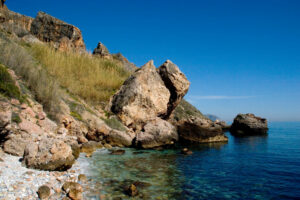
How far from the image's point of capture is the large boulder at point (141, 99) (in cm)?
1296

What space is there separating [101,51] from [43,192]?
19.1 metres

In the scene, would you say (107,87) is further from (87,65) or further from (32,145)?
(32,145)

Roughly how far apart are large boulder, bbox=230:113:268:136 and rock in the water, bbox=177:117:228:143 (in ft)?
32.4

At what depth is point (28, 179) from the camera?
4.08 meters

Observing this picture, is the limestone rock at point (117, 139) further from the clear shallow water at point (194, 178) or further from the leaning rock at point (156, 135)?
the clear shallow water at point (194, 178)

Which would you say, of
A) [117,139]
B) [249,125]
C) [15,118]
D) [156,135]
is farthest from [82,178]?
[249,125]

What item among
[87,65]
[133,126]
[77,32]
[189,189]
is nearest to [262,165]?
[189,189]

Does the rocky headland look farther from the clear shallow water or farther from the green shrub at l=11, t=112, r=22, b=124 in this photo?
the clear shallow water

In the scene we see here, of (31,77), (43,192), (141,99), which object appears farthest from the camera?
(141,99)

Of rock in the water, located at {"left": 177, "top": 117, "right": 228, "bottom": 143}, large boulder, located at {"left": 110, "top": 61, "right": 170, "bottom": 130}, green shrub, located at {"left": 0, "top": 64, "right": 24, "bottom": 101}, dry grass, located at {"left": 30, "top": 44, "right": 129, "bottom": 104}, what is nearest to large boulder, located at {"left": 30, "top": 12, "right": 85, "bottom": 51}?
dry grass, located at {"left": 30, "top": 44, "right": 129, "bottom": 104}

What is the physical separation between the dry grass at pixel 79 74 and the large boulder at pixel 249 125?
1709 cm

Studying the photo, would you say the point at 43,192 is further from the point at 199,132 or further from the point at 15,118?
the point at 199,132

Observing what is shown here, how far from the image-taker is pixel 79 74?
13242 mm

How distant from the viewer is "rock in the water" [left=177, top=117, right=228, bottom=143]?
47.4 feet
